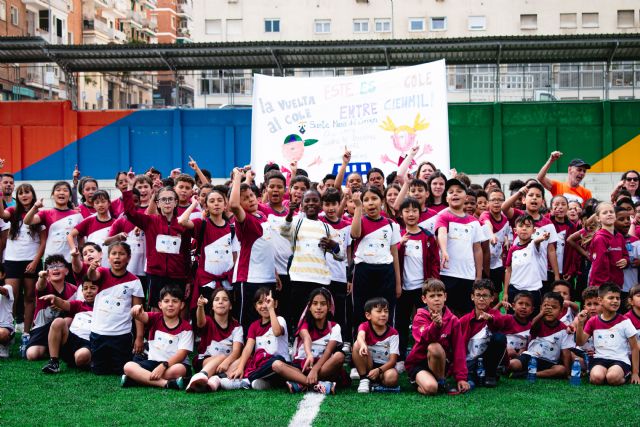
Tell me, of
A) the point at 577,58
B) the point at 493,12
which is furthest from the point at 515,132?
the point at 493,12

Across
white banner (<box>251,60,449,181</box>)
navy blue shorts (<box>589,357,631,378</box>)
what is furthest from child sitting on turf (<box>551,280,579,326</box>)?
white banner (<box>251,60,449,181</box>)

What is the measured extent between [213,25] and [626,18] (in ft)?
80.4

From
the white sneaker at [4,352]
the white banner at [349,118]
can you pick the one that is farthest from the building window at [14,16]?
the white sneaker at [4,352]

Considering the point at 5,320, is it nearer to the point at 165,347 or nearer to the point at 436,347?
the point at 165,347

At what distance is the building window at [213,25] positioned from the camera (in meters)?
48.5

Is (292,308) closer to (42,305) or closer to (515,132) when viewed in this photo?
(42,305)

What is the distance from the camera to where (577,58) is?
18.0 metres

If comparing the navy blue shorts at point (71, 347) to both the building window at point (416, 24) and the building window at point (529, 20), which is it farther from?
the building window at point (529, 20)

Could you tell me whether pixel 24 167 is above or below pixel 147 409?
above

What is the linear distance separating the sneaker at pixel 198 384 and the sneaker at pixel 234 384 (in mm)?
158

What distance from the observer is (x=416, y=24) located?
1892 inches

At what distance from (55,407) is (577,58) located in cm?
1518

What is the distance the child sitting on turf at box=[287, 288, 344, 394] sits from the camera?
254 inches

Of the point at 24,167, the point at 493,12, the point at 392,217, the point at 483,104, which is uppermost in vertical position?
the point at 493,12
